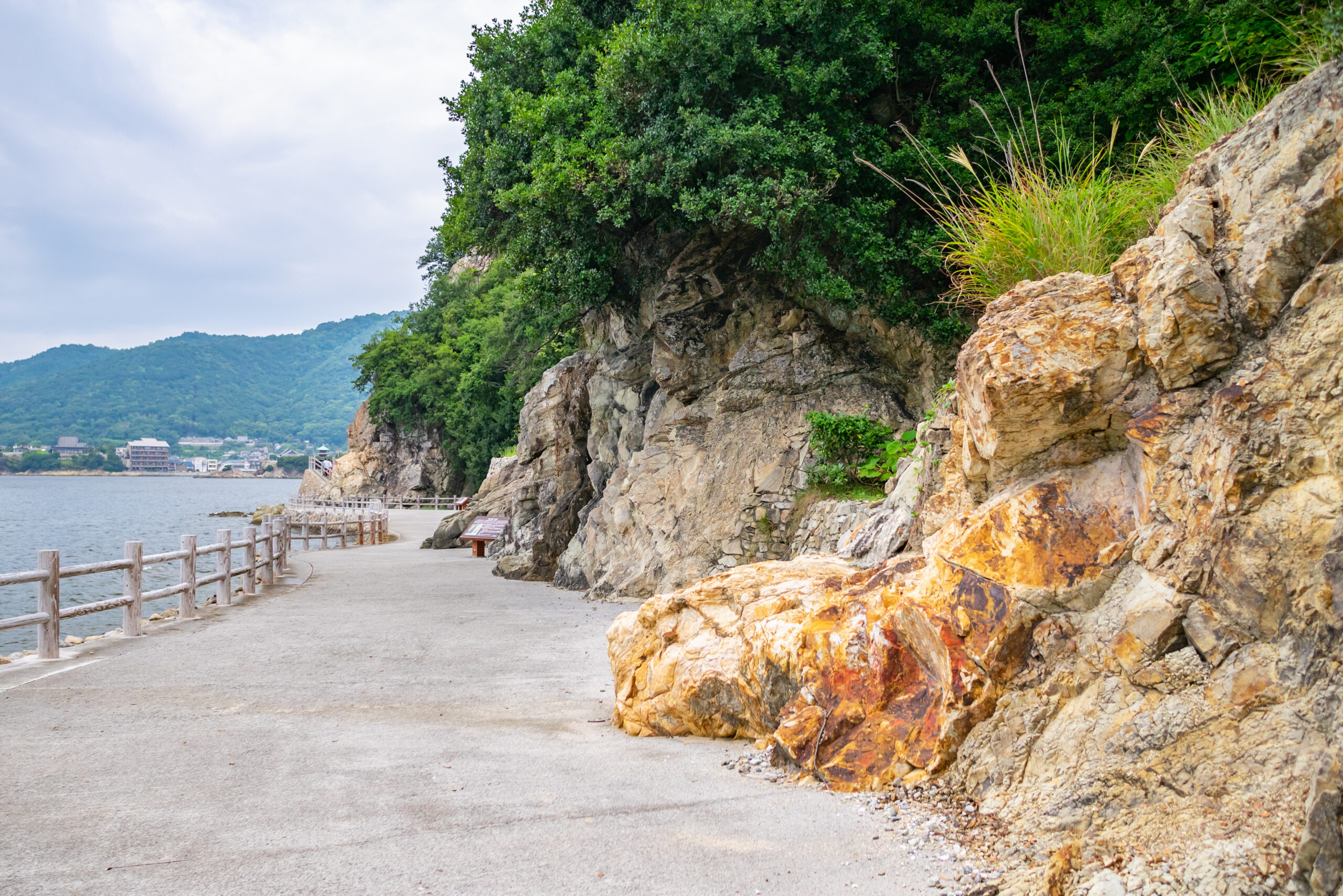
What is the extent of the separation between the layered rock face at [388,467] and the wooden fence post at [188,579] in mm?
40921

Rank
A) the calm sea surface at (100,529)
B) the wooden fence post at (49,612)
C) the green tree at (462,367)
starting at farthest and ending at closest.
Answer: the green tree at (462,367), the calm sea surface at (100,529), the wooden fence post at (49,612)

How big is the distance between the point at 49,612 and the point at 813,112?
11.9m

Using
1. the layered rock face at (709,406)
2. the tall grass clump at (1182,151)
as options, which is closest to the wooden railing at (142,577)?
the layered rock face at (709,406)

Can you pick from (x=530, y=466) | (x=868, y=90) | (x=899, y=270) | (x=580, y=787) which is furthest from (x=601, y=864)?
(x=530, y=466)

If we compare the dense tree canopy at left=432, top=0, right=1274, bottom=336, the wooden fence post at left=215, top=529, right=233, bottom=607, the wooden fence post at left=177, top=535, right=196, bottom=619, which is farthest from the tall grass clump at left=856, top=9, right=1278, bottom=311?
the wooden fence post at left=215, top=529, right=233, bottom=607

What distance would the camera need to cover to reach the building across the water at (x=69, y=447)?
168000mm

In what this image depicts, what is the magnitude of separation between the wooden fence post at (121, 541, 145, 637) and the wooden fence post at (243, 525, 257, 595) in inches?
154

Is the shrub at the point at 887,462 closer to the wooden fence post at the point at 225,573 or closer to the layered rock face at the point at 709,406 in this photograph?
the layered rock face at the point at 709,406

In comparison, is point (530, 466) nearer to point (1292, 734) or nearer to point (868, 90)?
point (868, 90)

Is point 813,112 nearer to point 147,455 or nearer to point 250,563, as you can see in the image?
point 250,563

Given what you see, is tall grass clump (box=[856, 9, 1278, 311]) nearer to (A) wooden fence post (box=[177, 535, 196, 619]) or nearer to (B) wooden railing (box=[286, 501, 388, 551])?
(A) wooden fence post (box=[177, 535, 196, 619])

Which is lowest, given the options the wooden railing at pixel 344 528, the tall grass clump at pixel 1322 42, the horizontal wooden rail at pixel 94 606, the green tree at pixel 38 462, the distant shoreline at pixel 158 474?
the wooden railing at pixel 344 528

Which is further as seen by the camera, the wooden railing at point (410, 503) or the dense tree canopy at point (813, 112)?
the wooden railing at point (410, 503)

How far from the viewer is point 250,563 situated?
13.9m
